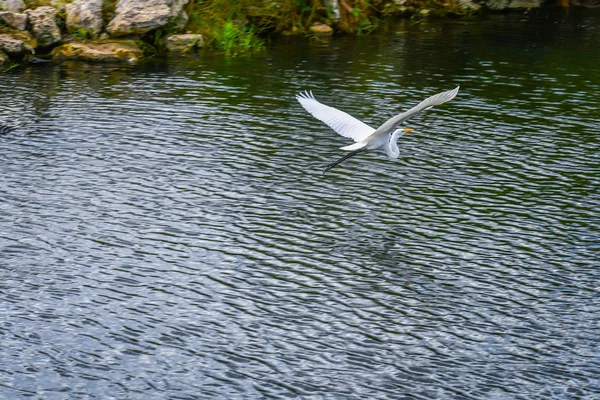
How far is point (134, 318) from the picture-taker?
13797 mm

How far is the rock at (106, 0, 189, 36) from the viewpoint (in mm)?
31938

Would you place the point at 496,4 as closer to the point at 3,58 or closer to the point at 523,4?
the point at 523,4

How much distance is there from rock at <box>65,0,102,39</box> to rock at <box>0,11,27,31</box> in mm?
1585

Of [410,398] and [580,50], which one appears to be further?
[580,50]

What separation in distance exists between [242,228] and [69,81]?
13455 millimetres

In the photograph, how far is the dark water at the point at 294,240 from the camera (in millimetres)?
12422

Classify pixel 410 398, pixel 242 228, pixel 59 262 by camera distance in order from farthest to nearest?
1. pixel 242 228
2. pixel 59 262
3. pixel 410 398

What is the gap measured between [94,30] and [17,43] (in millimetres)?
2842

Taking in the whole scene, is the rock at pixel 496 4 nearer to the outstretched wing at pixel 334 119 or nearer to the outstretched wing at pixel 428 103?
the outstretched wing at pixel 334 119

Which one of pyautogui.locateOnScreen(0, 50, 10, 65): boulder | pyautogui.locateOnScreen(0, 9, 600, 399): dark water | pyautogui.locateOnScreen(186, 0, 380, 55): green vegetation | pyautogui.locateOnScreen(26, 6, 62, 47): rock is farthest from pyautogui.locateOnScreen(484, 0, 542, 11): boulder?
pyautogui.locateOnScreen(0, 50, 10, 65): boulder

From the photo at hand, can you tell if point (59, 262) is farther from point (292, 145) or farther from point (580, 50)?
point (580, 50)

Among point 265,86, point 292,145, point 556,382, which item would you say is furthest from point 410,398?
point 265,86

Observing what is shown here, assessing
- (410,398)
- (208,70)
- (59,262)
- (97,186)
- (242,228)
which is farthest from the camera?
(208,70)

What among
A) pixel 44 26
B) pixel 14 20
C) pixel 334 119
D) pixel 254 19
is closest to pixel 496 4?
pixel 254 19
